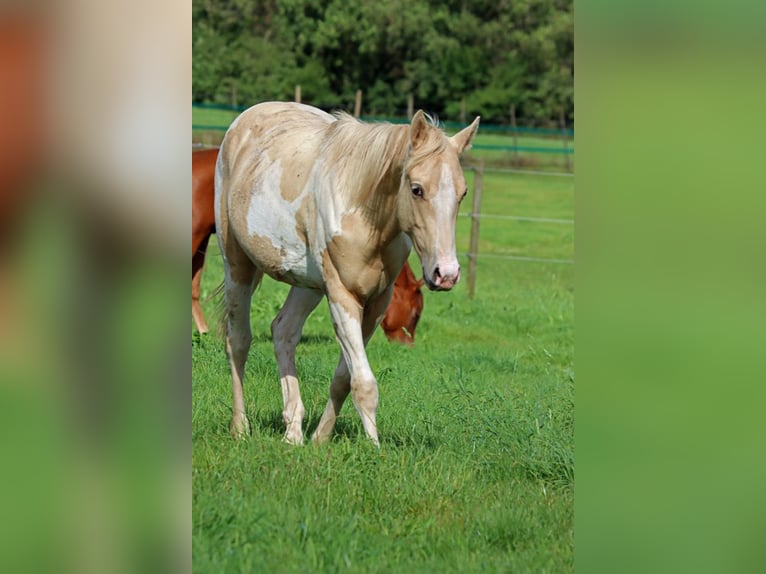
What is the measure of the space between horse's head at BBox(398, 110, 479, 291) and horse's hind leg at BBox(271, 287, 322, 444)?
136cm

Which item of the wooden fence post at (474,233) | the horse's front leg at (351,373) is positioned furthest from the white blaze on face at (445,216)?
the wooden fence post at (474,233)

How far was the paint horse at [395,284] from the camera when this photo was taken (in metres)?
9.66

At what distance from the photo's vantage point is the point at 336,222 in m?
5.13

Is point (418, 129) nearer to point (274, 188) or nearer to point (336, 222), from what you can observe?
point (336, 222)

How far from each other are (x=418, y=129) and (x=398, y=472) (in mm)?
1573

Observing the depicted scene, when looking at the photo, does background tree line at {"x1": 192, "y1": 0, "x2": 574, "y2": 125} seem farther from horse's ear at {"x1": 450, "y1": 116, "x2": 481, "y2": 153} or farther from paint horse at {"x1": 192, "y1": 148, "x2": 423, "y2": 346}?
horse's ear at {"x1": 450, "y1": 116, "x2": 481, "y2": 153}

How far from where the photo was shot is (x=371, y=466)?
4.46 m

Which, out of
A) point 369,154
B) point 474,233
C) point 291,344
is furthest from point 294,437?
point 474,233

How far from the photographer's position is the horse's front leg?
5055 millimetres
